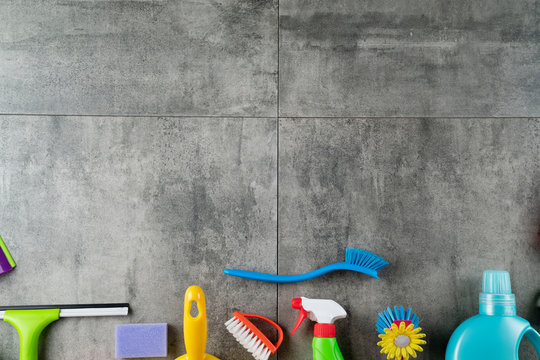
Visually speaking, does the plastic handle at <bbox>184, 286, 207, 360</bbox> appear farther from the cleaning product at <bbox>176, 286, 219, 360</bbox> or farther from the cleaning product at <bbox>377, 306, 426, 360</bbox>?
the cleaning product at <bbox>377, 306, 426, 360</bbox>

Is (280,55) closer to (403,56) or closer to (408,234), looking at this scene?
(403,56)

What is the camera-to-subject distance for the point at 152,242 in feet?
3.34

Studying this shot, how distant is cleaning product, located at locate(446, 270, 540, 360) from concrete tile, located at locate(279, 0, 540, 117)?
0.38 m

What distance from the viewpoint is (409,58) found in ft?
3.55

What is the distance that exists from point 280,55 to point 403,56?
0.90 feet

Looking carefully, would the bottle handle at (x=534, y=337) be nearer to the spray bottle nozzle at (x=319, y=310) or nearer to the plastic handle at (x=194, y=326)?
the spray bottle nozzle at (x=319, y=310)

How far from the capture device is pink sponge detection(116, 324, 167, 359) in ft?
3.24

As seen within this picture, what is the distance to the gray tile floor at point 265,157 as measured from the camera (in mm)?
1012

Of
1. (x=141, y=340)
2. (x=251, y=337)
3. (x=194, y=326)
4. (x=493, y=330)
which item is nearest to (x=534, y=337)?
(x=493, y=330)

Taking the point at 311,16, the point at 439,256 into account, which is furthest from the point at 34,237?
the point at 439,256

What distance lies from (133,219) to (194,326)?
0.27 metres

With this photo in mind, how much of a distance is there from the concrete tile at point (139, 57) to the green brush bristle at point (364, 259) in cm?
34

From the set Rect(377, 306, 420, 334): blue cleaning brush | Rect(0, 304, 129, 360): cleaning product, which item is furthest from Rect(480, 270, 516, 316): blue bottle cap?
Rect(0, 304, 129, 360): cleaning product

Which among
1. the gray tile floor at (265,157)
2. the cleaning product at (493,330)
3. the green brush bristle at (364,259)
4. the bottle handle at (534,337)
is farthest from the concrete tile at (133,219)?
the bottle handle at (534,337)
